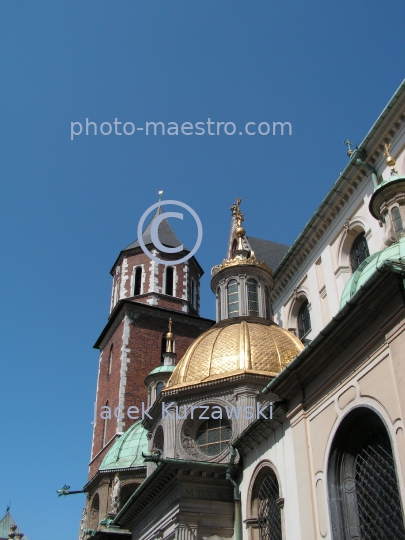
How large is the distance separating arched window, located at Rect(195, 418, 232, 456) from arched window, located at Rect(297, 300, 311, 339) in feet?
23.1

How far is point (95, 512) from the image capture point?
24.6 meters

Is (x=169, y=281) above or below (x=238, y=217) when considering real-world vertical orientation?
above

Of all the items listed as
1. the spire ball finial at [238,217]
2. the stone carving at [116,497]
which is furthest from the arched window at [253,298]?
the stone carving at [116,497]

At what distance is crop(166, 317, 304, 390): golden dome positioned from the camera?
51.6 ft

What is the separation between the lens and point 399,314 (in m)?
8.07

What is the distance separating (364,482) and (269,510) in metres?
3.72

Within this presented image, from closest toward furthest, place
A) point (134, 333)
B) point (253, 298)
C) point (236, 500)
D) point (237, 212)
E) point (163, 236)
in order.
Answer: point (236, 500)
point (253, 298)
point (237, 212)
point (134, 333)
point (163, 236)

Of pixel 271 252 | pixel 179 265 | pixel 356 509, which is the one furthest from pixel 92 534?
pixel 179 265

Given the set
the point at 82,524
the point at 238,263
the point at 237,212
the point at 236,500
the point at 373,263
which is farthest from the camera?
the point at 82,524

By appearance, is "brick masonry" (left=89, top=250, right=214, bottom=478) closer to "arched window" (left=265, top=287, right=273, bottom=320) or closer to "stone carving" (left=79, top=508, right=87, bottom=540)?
"stone carving" (left=79, top=508, right=87, bottom=540)

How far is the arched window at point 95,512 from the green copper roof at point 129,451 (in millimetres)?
1529

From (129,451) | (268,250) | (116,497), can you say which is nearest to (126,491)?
(116,497)

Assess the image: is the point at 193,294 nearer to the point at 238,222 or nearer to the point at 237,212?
the point at 237,212

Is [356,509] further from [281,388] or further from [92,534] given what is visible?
[92,534]
